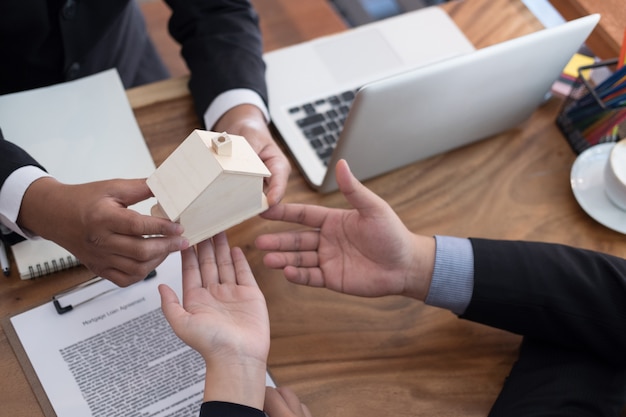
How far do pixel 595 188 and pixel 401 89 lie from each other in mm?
415

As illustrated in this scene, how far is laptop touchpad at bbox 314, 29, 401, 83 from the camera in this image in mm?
1154

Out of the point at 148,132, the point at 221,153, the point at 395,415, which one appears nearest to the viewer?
the point at 221,153

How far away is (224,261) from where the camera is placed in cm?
84

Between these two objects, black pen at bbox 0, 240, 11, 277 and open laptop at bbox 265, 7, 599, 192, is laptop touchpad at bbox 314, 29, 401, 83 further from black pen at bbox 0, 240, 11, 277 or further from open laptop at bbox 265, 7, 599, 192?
black pen at bbox 0, 240, 11, 277

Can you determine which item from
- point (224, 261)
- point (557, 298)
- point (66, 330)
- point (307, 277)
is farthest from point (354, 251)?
point (66, 330)

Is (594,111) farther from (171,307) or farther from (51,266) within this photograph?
(51,266)

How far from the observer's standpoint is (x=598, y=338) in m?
0.86

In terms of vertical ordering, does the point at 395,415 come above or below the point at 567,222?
below

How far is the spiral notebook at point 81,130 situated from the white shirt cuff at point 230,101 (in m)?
0.12

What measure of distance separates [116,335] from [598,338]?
2.14ft

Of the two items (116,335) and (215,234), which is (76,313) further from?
(215,234)

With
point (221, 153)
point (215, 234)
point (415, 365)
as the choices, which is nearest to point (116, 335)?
point (215, 234)

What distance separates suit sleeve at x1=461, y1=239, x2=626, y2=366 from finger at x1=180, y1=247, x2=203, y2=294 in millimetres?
380

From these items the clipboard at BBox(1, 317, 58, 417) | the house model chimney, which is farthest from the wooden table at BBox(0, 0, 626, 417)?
the house model chimney
